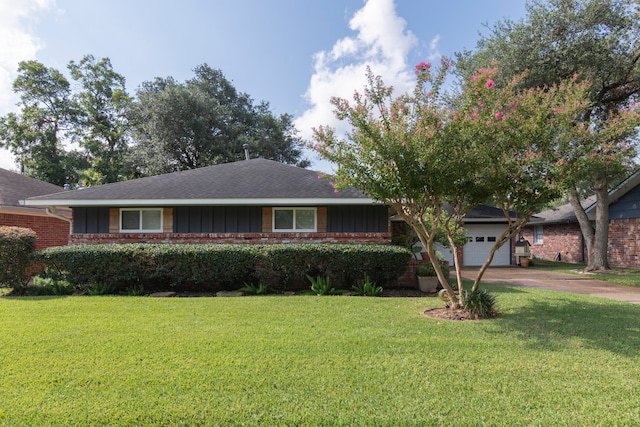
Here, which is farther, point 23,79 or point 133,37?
point 23,79

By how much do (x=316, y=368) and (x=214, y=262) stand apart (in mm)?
5745

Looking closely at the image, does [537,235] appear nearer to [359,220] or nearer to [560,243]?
[560,243]

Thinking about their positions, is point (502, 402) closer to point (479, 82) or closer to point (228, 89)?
point (479, 82)

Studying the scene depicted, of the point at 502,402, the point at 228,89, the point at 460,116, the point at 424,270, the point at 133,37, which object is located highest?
the point at 228,89

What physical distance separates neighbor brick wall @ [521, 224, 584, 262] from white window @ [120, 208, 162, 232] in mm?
20763

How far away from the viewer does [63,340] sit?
196 inches

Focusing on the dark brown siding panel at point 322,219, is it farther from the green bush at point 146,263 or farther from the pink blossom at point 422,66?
the pink blossom at point 422,66

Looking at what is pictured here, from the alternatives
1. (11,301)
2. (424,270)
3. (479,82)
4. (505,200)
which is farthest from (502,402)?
(11,301)

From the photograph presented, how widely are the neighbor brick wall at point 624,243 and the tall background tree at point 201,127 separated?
66.4 feet

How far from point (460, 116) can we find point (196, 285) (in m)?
7.68

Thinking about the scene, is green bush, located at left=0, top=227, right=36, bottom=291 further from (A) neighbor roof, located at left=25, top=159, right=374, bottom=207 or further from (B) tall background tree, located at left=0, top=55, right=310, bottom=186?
(B) tall background tree, located at left=0, top=55, right=310, bottom=186

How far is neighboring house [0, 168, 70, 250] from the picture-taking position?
39.1 feet

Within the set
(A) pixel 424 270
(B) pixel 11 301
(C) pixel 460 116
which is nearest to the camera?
(C) pixel 460 116

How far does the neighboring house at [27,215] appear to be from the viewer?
11914mm
